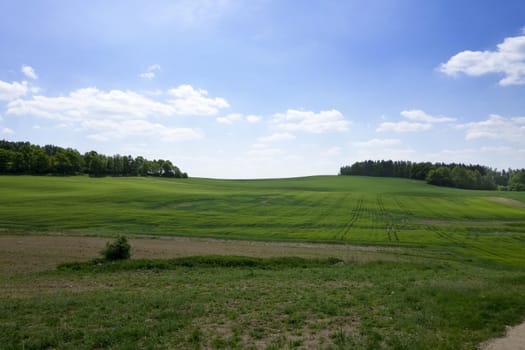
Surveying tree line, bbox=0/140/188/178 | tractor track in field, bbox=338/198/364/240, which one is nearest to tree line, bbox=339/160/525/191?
tractor track in field, bbox=338/198/364/240

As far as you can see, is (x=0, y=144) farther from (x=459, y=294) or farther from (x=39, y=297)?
(x=459, y=294)

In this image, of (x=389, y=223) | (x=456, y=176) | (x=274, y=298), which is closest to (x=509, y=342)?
(x=274, y=298)

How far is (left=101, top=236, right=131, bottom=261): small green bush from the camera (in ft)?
79.8

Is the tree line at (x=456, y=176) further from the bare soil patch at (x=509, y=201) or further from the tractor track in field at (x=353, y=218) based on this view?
the tractor track in field at (x=353, y=218)

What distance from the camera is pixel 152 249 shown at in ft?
97.8

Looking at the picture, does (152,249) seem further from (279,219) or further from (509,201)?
(509,201)

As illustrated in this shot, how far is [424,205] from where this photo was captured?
78.2 meters

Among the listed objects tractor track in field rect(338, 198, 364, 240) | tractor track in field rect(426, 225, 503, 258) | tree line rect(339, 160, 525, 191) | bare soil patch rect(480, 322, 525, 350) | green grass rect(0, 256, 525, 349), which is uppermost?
tree line rect(339, 160, 525, 191)

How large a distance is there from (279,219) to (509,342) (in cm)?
4531

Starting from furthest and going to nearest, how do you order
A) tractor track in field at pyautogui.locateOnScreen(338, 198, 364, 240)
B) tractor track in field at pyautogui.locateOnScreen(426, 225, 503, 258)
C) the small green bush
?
tractor track in field at pyautogui.locateOnScreen(338, 198, 364, 240) → tractor track in field at pyautogui.locateOnScreen(426, 225, 503, 258) → the small green bush

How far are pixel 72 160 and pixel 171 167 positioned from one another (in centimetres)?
4794

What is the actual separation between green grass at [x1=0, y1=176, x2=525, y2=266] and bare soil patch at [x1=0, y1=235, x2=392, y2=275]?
391cm

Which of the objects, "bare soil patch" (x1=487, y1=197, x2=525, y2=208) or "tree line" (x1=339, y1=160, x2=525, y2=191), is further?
"tree line" (x1=339, y1=160, x2=525, y2=191)

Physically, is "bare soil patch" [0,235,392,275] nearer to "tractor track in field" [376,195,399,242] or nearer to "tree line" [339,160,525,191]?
"tractor track in field" [376,195,399,242]
